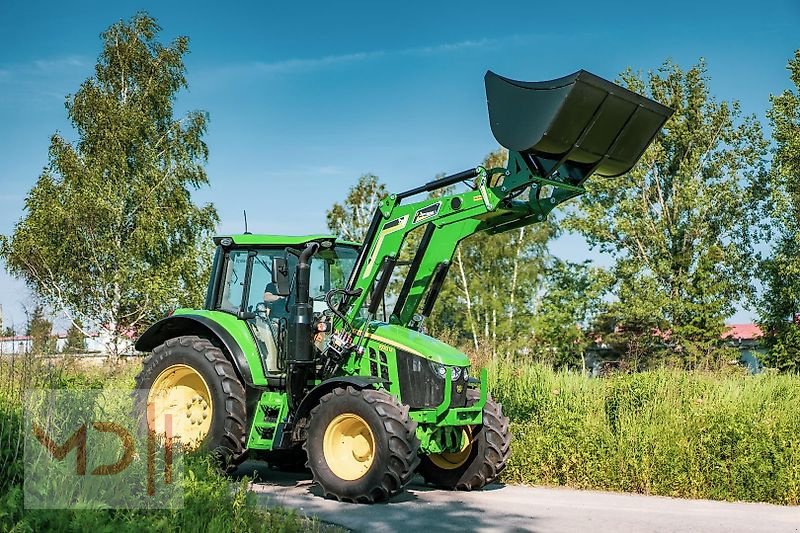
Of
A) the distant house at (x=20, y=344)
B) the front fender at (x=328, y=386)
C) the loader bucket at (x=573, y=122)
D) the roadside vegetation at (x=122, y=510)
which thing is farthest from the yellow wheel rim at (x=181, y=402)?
the loader bucket at (x=573, y=122)

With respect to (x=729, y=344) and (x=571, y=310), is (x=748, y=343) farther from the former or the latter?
(x=571, y=310)

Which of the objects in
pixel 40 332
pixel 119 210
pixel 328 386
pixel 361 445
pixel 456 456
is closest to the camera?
pixel 40 332

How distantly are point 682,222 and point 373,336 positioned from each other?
2959cm

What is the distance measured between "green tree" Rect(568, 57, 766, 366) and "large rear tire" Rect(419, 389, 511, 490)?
2614cm

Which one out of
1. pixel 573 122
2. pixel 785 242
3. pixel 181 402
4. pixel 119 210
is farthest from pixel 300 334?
pixel 785 242

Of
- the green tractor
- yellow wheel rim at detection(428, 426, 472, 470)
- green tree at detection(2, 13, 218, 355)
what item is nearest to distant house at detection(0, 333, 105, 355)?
the green tractor

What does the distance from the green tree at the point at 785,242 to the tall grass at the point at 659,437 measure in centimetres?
2186

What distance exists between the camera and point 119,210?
1183 inches

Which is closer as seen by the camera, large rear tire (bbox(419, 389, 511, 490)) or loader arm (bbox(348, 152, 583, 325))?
loader arm (bbox(348, 152, 583, 325))

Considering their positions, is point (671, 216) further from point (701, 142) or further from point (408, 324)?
point (408, 324)

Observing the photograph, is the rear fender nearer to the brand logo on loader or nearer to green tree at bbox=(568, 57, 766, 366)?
the brand logo on loader

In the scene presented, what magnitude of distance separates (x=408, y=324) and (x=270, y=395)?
1664mm

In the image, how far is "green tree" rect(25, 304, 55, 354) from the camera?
7566mm

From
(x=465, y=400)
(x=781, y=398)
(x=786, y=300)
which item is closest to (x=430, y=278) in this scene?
(x=465, y=400)
